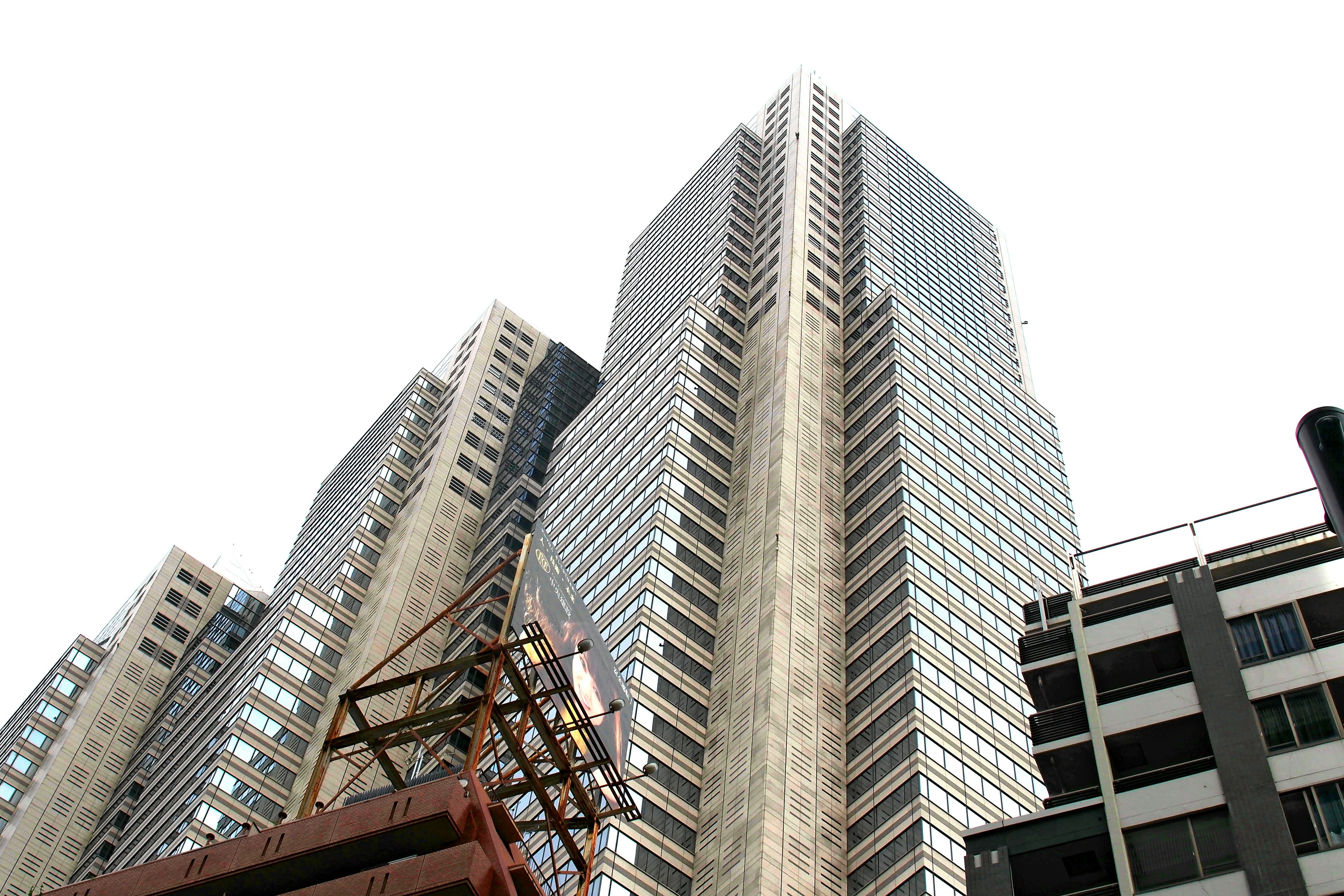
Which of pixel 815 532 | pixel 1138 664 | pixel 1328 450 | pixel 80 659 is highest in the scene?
pixel 80 659

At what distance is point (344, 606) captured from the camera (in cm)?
12850

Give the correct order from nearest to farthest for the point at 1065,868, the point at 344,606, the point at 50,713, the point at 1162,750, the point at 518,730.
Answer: the point at 1065,868 → the point at 518,730 → the point at 1162,750 → the point at 344,606 → the point at 50,713

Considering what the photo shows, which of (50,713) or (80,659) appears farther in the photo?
(80,659)

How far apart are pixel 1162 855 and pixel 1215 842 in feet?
5.21

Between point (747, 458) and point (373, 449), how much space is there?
5576 centimetres

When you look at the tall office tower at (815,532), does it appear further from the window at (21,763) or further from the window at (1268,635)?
the window at (21,763)

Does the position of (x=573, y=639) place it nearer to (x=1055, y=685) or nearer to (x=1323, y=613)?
(x=1055, y=685)

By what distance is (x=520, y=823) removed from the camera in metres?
48.0

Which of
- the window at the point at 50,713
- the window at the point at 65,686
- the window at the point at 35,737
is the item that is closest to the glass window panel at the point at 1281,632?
the window at the point at 35,737

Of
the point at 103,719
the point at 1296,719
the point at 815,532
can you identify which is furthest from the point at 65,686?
the point at 1296,719

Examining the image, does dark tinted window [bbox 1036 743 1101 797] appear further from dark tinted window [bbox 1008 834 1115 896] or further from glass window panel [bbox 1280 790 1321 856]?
glass window panel [bbox 1280 790 1321 856]

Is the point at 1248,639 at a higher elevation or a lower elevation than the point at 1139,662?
lower

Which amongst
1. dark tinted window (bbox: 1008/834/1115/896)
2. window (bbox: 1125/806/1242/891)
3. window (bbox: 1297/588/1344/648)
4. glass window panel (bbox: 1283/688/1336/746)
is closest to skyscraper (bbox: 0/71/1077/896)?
dark tinted window (bbox: 1008/834/1115/896)

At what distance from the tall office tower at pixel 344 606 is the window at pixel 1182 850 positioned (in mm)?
58647
